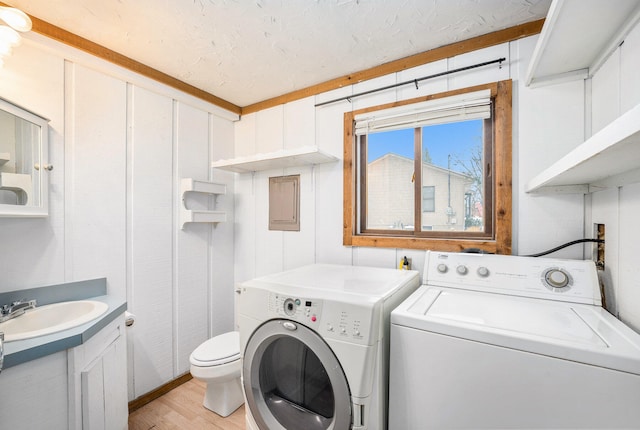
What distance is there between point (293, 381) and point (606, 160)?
1.50m

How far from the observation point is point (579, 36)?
1133mm

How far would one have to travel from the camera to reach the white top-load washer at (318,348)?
1.10 meters

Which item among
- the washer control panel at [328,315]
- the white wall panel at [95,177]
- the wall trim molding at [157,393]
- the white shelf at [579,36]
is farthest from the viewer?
the wall trim molding at [157,393]

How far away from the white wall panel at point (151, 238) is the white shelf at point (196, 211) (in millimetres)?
93

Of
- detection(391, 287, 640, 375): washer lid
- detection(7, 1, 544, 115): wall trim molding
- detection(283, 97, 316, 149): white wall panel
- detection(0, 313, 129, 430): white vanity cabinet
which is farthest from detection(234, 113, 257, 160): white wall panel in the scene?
detection(391, 287, 640, 375): washer lid

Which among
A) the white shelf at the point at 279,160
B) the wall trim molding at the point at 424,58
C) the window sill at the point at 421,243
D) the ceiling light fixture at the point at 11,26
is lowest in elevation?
the window sill at the point at 421,243

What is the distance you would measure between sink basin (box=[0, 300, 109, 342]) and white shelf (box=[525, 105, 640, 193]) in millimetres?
1948

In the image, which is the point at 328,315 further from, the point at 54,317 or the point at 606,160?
the point at 54,317

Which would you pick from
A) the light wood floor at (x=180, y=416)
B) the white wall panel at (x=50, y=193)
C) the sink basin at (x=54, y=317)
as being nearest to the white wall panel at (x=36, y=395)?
the sink basin at (x=54, y=317)

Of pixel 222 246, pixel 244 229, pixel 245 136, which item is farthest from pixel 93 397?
pixel 245 136

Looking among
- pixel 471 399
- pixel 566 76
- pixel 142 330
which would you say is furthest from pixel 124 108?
pixel 566 76

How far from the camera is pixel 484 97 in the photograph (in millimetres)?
1628

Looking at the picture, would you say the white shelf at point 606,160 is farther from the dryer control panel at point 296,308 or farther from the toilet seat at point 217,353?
the toilet seat at point 217,353

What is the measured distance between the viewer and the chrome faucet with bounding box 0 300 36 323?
132 cm
